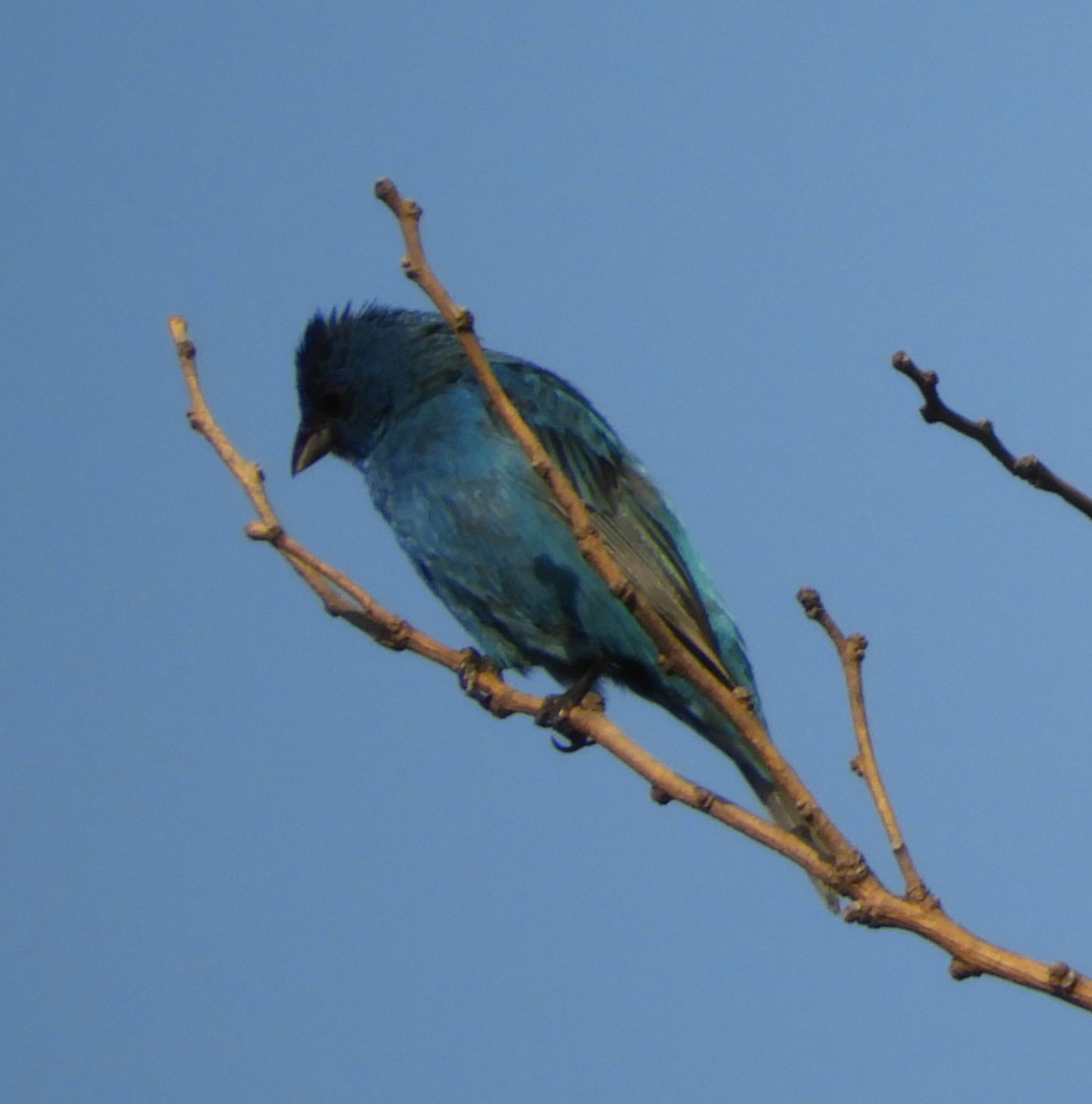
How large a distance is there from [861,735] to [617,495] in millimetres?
3997

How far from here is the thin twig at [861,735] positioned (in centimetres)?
317

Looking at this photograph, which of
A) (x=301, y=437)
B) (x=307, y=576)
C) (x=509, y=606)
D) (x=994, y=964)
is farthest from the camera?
(x=301, y=437)

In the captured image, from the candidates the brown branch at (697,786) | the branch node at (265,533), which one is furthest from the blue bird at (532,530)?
the branch node at (265,533)

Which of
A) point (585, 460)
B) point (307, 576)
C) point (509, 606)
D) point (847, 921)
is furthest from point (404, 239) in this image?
point (585, 460)

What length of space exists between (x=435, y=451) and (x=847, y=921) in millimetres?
4143

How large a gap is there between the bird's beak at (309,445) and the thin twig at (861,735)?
15.6ft

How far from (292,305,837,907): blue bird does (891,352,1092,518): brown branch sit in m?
2.99

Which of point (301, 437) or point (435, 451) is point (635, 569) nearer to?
point (435, 451)

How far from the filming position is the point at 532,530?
6.73 metres

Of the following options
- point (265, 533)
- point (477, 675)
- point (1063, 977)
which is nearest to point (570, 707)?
point (477, 675)

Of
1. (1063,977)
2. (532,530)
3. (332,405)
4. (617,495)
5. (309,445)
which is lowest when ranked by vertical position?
(1063,977)

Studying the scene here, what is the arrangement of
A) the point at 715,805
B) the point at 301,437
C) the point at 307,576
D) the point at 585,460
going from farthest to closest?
the point at 301,437 < the point at 585,460 < the point at 307,576 < the point at 715,805

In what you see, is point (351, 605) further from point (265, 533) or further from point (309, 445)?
point (309, 445)

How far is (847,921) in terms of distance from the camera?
10.5ft
